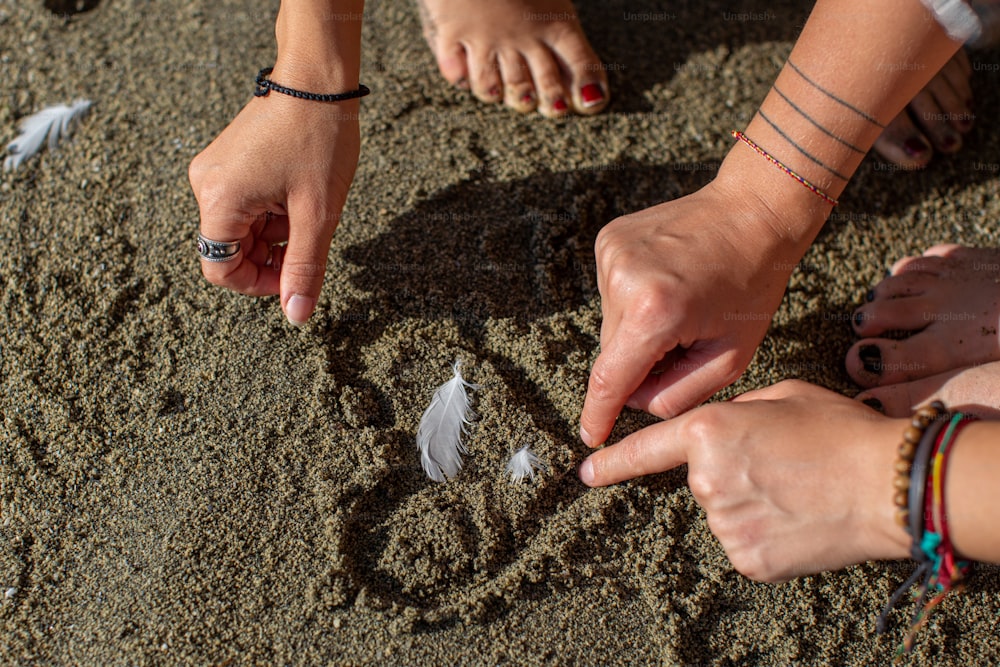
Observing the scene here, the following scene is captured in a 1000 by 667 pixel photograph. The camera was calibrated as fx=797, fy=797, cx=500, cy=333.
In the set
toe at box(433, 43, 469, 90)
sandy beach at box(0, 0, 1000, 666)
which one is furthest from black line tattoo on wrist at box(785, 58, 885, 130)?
toe at box(433, 43, 469, 90)

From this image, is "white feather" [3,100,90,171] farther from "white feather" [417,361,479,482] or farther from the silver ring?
"white feather" [417,361,479,482]

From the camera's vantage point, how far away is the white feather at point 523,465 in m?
1.53

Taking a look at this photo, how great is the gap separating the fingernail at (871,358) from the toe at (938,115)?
70 cm

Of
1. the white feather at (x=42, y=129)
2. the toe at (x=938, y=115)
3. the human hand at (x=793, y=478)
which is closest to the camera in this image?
the human hand at (x=793, y=478)

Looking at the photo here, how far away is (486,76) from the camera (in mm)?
2100

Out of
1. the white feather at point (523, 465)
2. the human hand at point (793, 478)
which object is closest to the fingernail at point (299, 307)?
the white feather at point (523, 465)

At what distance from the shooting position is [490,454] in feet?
5.16

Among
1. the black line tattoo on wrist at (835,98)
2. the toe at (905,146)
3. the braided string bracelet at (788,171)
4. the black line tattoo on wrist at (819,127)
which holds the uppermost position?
the black line tattoo on wrist at (835,98)

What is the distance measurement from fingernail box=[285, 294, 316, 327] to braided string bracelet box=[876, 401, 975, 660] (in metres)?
1.04

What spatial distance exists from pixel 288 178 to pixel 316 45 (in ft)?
0.86

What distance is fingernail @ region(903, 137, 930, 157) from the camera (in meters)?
2.02

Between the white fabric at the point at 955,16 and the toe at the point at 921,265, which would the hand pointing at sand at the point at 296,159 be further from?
the toe at the point at 921,265

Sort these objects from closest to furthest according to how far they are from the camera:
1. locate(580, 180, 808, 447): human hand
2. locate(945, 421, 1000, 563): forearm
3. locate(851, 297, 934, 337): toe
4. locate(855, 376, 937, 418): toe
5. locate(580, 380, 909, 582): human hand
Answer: locate(945, 421, 1000, 563): forearm → locate(580, 380, 909, 582): human hand → locate(580, 180, 808, 447): human hand → locate(855, 376, 937, 418): toe → locate(851, 297, 934, 337): toe

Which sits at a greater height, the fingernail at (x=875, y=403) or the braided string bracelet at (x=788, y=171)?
the braided string bracelet at (x=788, y=171)
